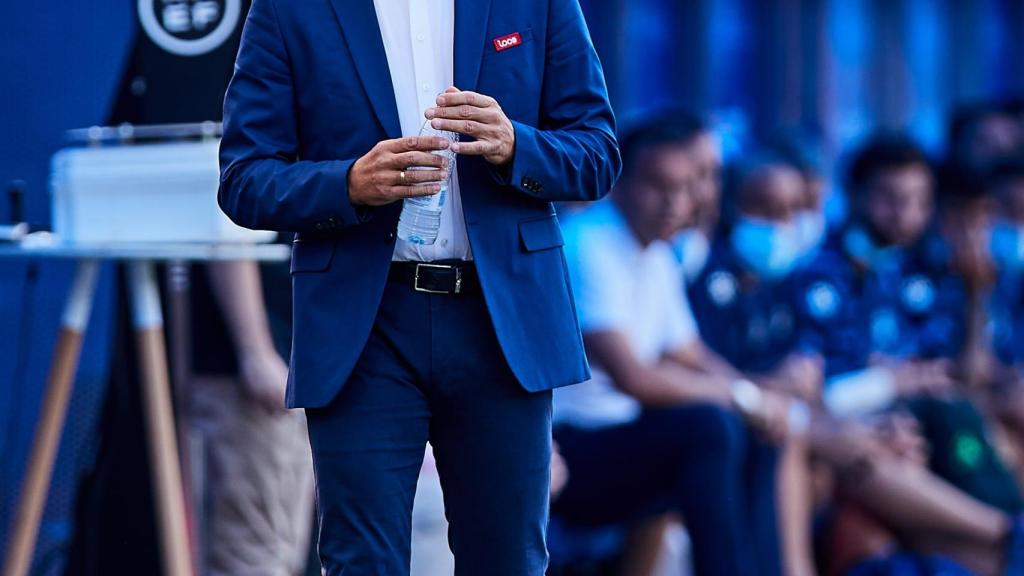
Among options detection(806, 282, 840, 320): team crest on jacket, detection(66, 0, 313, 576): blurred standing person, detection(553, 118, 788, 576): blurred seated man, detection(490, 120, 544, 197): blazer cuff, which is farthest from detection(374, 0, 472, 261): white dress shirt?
detection(806, 282, 840, 320): team crest on jacket

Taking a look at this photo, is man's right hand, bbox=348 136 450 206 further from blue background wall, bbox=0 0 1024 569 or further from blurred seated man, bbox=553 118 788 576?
blurred seated man, bbox=553 118 788 576

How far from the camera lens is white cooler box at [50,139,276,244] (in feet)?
10.8

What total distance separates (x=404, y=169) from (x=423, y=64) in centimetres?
26

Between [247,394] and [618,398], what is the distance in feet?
4.12

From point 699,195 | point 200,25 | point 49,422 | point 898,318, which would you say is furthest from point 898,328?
point 49,422

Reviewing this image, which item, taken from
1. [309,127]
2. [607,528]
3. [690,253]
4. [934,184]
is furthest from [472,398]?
[934,184]

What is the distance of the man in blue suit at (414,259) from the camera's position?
2314mm

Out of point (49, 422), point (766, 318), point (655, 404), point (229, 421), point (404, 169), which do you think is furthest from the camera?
point (766, 318)

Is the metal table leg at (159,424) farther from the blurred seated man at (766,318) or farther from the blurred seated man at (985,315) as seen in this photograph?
the blurred seated man at (985,315)

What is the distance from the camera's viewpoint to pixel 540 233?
2.40 meters

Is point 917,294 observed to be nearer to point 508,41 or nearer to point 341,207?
point 508,41

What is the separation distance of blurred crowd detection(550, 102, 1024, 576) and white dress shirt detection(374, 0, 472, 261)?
1575mm

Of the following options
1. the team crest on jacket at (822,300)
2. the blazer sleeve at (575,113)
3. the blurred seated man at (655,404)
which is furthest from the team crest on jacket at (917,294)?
the blazer sleeve at (575,113)

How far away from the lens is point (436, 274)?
2328 millimetres
